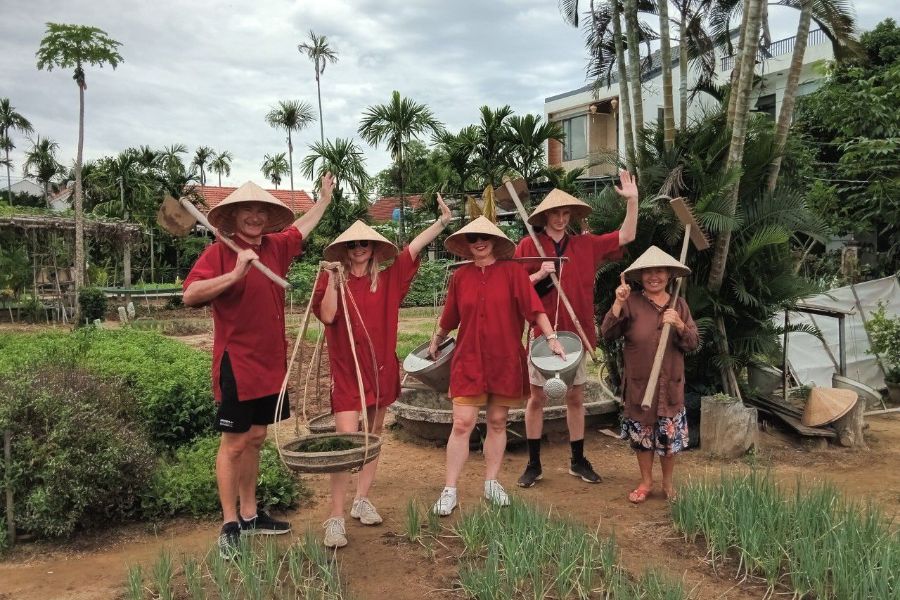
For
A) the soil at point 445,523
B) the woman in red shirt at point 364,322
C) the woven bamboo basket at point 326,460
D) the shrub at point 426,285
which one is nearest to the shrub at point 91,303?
the shrub at point 426,285

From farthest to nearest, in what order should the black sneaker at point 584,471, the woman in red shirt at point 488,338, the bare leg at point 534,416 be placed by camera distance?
the black sneaker at point 584,471 → the bare leg at point 534,416 → the woman in red shirt at point 488,338

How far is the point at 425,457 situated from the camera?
5.89m

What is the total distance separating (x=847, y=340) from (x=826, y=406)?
3196mm

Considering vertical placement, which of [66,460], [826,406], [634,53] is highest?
[634,53]

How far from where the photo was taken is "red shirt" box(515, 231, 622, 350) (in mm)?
4758

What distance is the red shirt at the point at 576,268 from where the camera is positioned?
4758 mm

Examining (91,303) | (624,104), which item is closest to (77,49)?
(91,303)

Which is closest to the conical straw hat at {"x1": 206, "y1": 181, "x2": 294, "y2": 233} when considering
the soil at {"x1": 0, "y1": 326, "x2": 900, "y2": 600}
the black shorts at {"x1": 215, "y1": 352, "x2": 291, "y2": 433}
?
the black shorts at {"x1": 215, "y1": 352, "x2": 291, "y2": 433}

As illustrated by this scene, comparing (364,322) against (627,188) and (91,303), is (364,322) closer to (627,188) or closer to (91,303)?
(627,188)

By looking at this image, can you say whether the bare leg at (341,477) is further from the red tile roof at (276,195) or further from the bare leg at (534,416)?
the red tile roof at (276,195)

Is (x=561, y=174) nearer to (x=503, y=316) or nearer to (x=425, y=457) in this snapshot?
(x=425, y=457)

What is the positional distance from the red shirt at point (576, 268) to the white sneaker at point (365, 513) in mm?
1701

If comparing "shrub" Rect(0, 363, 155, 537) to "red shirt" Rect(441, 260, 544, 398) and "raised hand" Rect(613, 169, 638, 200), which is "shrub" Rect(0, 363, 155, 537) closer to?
"red shirt" Rect(441, 260, 544, 398)

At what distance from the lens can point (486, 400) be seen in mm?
4309
